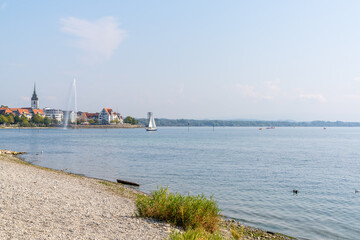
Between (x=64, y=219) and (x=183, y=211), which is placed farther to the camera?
(x=183, y=211)

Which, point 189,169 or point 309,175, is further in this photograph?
point 189,169

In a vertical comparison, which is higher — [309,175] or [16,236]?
[16,236]

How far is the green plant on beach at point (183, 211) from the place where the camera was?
43.0ft

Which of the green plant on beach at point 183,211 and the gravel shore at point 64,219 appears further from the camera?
the green plant on beach at point 183,211

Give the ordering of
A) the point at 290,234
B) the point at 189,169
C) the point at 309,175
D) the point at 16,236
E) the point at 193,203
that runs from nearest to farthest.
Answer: the point at 16,236 → the point at 193,203 → the point at 290,234 → the point at 309,175 → the point at 189,169

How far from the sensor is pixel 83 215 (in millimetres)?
13477

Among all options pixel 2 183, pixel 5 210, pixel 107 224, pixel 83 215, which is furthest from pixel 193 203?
pixel 2 183

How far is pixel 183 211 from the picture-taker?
43.3ft

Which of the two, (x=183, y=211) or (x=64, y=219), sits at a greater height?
(x=183, y=211)

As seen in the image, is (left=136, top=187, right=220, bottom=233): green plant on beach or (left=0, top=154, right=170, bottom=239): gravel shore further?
(left=136, top=187, right=220, bottom=233): green plant on beach

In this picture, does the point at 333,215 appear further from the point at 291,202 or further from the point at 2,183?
the point at 2,183

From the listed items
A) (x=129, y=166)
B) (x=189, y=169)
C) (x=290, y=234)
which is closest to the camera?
(x=290, y=234)

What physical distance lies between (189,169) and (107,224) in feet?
96.0

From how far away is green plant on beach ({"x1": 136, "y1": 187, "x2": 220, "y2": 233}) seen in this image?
13.1 meters
